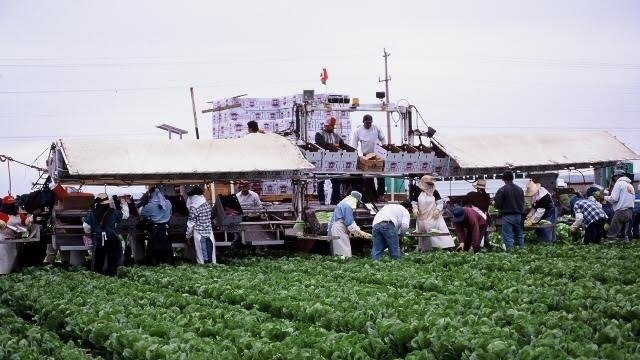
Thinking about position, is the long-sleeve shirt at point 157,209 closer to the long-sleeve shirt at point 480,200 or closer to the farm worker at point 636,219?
the long-sleeve shirt at point 480,200

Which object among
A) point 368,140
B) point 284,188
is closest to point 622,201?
point 368,140

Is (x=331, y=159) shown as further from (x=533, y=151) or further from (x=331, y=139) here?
(x=533, y=151)

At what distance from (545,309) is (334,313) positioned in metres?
2.71

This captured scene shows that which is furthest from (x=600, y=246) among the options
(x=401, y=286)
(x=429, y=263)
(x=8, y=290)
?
(x=8, y=290)

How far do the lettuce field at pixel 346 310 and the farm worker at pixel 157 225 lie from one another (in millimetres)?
2236

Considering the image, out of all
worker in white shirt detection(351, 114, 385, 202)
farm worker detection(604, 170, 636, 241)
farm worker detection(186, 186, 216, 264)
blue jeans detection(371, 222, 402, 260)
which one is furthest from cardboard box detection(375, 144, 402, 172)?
farm worker detection(604, 170, 636, 241)

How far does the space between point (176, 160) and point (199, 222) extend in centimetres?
160

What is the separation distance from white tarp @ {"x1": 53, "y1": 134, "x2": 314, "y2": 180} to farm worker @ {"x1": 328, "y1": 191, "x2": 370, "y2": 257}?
57.4 inches

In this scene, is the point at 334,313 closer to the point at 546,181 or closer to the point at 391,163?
the point at 391,163

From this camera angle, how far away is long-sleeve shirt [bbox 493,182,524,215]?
72.7 feet

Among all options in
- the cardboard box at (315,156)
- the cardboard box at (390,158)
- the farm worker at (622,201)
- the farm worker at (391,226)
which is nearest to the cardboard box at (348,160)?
the cardboard box at (315,156)

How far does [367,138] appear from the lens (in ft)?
84.3

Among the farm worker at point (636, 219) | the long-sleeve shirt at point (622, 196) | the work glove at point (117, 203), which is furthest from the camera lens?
the farm worker at point (636, 219)

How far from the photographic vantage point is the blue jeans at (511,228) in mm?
22438
